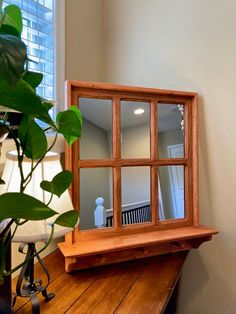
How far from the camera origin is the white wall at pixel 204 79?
145 cm

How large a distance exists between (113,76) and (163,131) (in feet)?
1.71

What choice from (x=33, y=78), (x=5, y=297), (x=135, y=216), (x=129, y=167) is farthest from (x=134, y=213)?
(x=33, y=78)

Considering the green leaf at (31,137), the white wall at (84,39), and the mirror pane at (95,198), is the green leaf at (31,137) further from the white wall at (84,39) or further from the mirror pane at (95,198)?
the white wall at (84,39)

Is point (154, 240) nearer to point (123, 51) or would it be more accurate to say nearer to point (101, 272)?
point (101, 272)

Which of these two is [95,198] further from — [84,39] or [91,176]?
[84,39]

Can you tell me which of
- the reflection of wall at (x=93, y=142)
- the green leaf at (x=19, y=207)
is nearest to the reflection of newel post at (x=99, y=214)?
the reflection of wall at (x=93, y=142)

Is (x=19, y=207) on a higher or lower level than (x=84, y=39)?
lower

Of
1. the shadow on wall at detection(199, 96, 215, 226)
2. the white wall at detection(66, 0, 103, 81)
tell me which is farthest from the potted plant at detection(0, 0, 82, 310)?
the shadow on wall at detection(199, 96, 215, 226)

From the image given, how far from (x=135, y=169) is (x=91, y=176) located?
23 centimetres

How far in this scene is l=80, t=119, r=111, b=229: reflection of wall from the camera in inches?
48.2

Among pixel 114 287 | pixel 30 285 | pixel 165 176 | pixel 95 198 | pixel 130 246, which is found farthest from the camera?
pixel 165 176

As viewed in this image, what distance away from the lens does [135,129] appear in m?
1.33

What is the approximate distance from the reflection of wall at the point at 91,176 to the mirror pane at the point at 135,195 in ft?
0.29

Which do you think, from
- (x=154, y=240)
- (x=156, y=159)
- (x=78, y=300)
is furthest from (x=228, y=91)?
(x=78, y=300)
